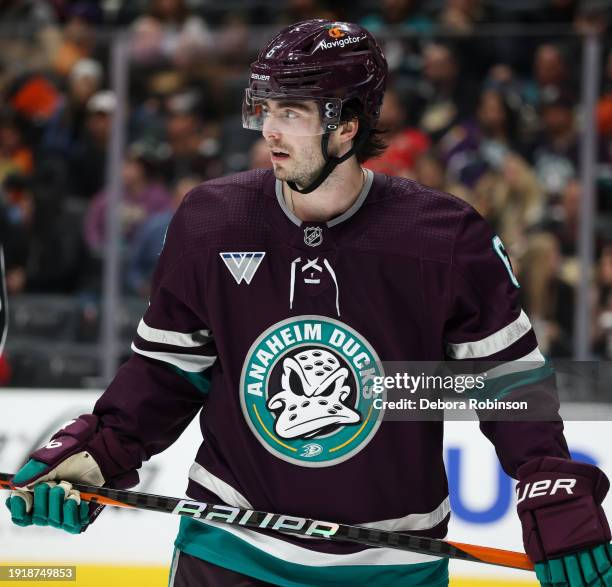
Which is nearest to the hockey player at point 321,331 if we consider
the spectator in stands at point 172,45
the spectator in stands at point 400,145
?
the spectator in stands at point 400,145

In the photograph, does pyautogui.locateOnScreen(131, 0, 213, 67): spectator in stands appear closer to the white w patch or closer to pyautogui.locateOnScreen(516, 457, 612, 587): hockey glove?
the white w patch

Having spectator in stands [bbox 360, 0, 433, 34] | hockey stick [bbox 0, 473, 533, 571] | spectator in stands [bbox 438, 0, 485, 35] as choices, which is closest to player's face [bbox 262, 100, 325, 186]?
hockey stick [bbox 0, 473, 533, 571]

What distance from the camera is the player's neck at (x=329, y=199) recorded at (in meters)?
2.20

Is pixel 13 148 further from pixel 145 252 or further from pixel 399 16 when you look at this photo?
pixel 399 16

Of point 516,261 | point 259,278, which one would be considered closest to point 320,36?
point 259,278

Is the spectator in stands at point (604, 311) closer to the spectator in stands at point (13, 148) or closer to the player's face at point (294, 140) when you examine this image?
the spectator in stands at point (13, 148)

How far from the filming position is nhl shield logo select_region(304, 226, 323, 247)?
7.11ft

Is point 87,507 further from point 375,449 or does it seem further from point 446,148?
point 446,148

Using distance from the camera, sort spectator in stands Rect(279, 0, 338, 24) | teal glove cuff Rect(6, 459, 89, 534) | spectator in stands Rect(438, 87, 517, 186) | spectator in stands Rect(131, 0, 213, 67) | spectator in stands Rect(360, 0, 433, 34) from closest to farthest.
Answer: teal glove cuff Rect(6, 459, 89, 534) → spectator in stands Rect(438, 87, 517, 186) → spectator in stands Rect(131, 0, 213, 67) → spectator in stands Rect(279, 0, 338, 24) → spectator in stands Rect(360, 0, 433, 34)

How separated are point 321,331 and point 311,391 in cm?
11

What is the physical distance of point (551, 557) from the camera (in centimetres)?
197

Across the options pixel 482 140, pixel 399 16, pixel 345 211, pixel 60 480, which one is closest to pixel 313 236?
pixel 345 211

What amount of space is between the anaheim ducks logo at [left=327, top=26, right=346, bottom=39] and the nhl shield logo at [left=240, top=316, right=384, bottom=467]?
1.63 ft

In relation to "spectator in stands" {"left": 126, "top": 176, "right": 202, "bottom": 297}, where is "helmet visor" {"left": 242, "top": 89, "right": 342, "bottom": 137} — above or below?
above
